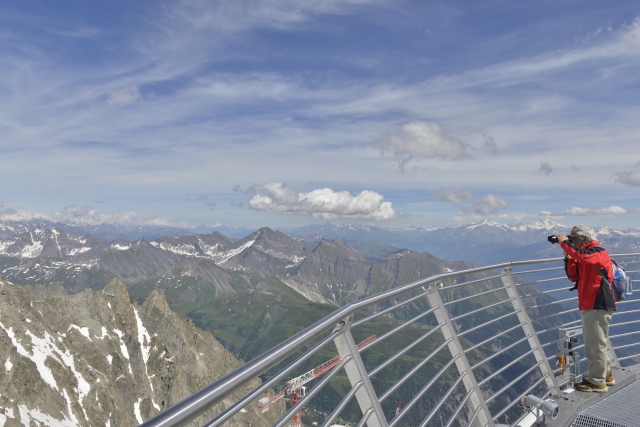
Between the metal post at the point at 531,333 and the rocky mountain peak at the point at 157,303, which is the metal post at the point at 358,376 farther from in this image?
the rocky mountain peak at the point at 157,303

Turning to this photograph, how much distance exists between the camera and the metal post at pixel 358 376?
11.1 feet

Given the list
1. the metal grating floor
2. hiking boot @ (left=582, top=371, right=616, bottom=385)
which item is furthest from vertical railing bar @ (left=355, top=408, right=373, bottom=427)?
hiking boot @ (left=582, top=371, right=616, bottom=385)

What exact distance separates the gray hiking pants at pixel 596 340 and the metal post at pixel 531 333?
81 cm

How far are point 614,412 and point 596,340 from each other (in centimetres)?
106

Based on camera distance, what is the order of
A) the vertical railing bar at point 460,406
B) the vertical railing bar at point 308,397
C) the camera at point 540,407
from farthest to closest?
1. the camera at point 540,407
2. the vertical railing bar at point 460,406
3. the vertical railing bar at point 308,397

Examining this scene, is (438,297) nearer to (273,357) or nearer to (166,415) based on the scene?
(273,357)

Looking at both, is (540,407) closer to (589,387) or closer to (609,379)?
(589,387)

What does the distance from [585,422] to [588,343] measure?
132 cm

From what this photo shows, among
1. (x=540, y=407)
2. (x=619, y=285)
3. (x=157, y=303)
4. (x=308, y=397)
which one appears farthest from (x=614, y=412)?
(x=157, y=303)

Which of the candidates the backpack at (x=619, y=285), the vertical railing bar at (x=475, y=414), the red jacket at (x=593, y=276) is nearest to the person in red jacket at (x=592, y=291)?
the red jacket at (x=593, y=276)

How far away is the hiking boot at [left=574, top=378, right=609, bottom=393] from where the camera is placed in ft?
23.3

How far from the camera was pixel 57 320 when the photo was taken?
9269cm

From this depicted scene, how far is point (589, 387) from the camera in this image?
721 cm

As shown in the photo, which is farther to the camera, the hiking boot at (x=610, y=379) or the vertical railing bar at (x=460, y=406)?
the hiking boot at (x=610, y=379)
